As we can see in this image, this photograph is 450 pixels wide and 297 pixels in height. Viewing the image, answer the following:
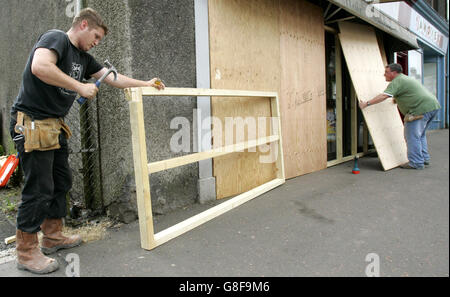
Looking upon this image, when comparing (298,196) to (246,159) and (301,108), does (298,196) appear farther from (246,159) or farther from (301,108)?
(301,108)

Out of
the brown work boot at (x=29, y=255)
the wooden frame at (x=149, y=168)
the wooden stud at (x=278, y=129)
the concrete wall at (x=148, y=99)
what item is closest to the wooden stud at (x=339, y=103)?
the wooden stud at (x=278, y=129)

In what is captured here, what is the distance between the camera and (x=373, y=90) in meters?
5.75

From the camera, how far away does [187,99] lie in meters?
3.53

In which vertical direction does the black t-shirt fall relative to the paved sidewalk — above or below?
above

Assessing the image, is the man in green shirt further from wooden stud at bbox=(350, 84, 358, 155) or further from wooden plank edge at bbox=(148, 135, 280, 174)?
wooden plank edge at bbox=(148, 135, 280, 174)

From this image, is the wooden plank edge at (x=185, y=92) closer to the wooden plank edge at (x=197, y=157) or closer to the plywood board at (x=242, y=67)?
the plywood board at (x=242, y=67)

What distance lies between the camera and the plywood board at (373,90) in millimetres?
5359

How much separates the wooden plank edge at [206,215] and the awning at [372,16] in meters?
2.85

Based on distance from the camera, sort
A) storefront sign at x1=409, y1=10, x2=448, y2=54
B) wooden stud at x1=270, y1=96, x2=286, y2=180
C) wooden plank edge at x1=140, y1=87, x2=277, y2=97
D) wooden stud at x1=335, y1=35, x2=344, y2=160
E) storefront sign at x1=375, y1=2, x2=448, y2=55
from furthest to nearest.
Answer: storefront sign at x1=409, y1=10, x2=448, y2=54
storefront sign at x1=375, y1=2, x2=448, y2=55
wooden stud at x1=335, y1=35, x2=344, y2=160
wooden stud at x1=270, y1=96, x2=286, y2=180
wooden plank edge at x1=140, y1=87, x2=277, y2=97

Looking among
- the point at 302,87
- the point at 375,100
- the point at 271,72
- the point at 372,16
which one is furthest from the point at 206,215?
the point at 372,16

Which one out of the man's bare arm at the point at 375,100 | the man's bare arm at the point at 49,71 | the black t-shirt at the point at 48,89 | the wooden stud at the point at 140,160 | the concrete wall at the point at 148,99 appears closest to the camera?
the man's bare arm at the point at 49,71

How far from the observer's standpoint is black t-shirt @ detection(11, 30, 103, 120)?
2201 mm

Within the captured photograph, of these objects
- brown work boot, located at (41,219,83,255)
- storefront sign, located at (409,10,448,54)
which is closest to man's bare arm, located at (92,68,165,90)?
brown work boot, located at (41,219,83,255)

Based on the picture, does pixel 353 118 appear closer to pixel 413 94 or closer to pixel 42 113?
pixel 413 94
